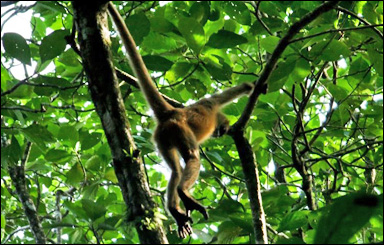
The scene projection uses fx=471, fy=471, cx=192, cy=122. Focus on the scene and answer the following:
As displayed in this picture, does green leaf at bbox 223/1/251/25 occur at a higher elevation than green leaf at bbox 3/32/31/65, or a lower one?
higher

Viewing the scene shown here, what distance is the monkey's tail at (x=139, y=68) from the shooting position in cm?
419

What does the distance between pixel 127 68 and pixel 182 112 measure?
74 centimetres

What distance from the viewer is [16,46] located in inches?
147

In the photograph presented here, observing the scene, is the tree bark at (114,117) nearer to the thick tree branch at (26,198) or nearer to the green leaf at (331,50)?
the green leaf at (331,50)

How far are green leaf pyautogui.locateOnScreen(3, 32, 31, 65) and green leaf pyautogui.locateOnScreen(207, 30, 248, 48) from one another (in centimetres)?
159

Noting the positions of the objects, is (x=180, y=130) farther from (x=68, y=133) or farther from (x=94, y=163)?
(x=68, y=133)

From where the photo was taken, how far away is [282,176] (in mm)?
7285

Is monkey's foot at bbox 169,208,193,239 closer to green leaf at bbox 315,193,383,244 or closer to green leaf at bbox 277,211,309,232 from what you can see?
green leaf at bbox 277,211,309,232

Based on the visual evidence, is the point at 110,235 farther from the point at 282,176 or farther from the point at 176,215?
the point at 282,176

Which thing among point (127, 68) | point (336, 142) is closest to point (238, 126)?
point (127, 68)

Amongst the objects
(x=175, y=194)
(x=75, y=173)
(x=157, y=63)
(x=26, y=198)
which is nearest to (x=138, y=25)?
(x=157, y=63)

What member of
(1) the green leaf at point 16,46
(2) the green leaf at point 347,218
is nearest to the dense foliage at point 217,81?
(1) the green leaf at point 16,46

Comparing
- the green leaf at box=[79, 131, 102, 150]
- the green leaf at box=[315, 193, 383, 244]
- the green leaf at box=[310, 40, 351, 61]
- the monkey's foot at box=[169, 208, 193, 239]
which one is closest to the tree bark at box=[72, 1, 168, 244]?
the monkey's foot at box=[169, 208, 193, 239]

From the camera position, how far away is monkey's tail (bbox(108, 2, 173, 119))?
419 cm
